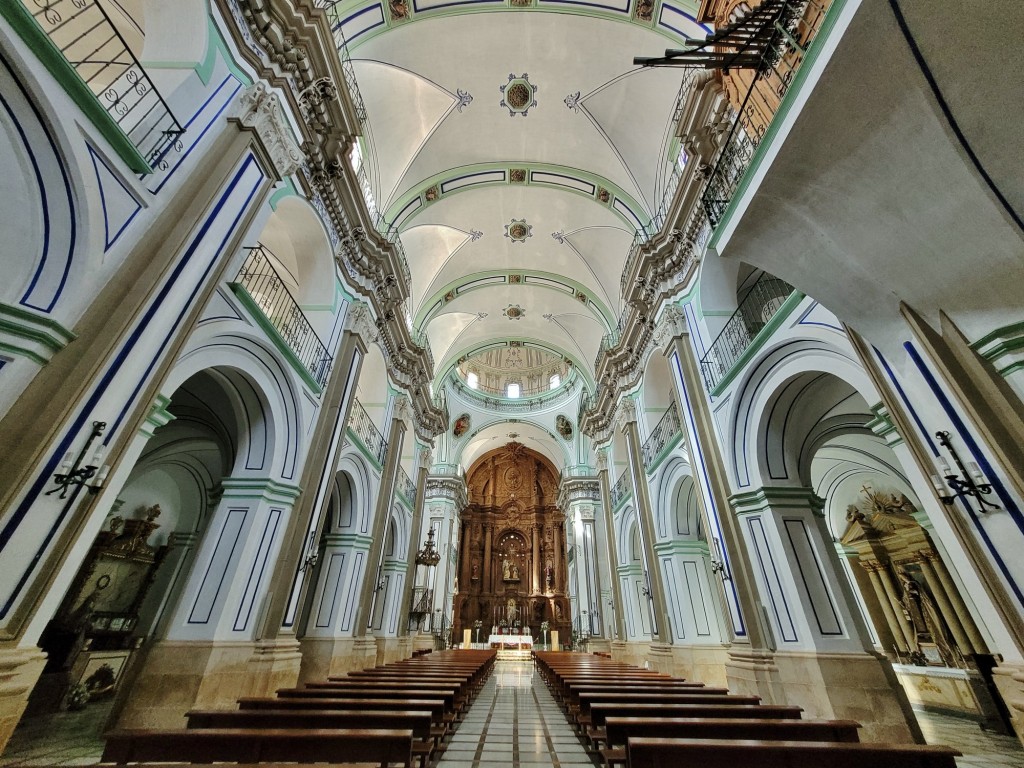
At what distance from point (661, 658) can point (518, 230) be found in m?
12.9

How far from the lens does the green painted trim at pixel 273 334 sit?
5.72 metres

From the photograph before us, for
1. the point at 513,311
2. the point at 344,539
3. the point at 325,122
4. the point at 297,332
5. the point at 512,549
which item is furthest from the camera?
the point at 512,549

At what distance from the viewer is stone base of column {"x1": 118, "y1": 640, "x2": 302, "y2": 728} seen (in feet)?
16.6

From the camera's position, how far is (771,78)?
550 centimetres

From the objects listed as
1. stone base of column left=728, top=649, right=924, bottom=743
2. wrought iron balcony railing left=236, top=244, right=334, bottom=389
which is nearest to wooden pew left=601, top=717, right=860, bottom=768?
stone base of column left=728, top=649, right=924, bottom=743

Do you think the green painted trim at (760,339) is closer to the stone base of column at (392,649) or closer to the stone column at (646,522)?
the stone column at (646,522)

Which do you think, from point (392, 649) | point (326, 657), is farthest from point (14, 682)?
point (392, 649)

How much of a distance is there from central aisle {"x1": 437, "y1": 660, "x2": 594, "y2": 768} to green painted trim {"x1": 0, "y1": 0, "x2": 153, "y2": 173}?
5.99 metres

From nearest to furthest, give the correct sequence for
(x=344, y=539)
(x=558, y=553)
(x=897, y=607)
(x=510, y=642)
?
(x=897, y=607)
(x=344, y=539)
(x=510, y=642)
(x=558, y=553)

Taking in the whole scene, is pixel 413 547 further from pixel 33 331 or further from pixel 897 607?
pixel 33 331

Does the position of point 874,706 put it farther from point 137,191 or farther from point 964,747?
point 137,191

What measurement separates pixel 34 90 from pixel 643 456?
12.0 metres

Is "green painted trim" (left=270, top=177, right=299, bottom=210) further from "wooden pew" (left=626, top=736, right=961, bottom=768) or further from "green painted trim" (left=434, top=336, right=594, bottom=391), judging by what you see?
"green painted trim" (left=434, top=336, right=594, bottom=391)

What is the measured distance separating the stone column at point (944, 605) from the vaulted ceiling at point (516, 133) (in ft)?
31.3
